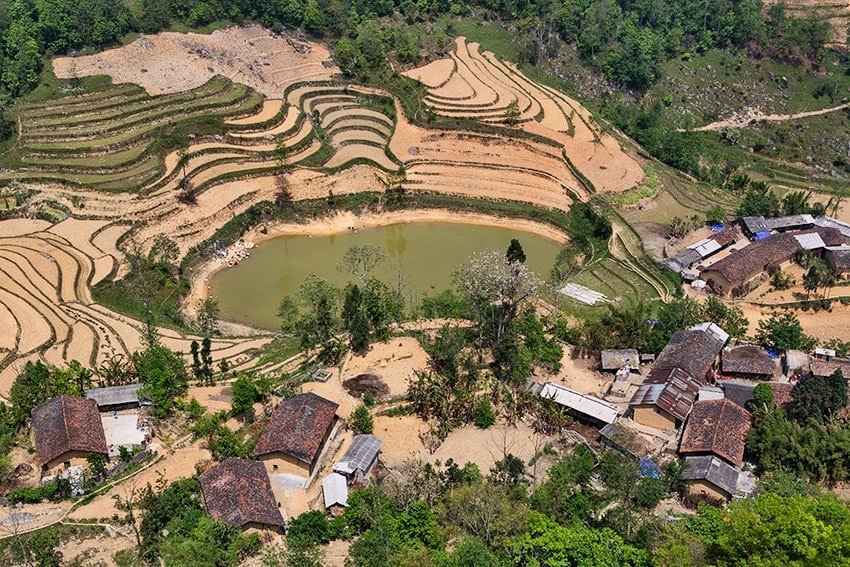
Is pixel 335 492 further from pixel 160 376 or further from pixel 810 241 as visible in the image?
pixel 810 241

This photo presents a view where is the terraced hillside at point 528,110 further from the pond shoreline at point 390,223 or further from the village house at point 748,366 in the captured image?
the village house at point 748,366

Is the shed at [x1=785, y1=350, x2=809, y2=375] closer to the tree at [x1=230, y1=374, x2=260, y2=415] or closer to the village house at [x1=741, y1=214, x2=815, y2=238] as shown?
the village house at [x1=741, y1=214, x2=815, y2=238]

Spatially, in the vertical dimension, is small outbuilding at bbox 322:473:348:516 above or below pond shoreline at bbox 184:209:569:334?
above

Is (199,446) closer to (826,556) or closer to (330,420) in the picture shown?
(330,420)

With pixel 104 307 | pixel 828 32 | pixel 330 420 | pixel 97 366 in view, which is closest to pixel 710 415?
pixel 330 420

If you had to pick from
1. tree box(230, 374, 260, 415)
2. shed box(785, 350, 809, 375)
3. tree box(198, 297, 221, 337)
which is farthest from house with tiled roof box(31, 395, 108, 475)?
shed box(785, 350, 809, 375)

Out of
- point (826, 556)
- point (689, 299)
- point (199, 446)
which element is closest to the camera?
point (826, 556)
